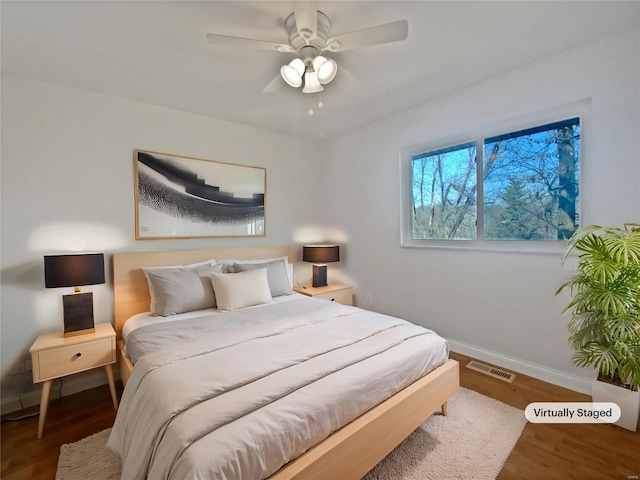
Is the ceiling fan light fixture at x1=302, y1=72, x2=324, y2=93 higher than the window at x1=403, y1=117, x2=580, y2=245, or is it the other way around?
the ceiling fan light fixture at x1=302, y1=72, x2=324, y2=93

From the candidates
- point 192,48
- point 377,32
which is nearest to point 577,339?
point 377,32

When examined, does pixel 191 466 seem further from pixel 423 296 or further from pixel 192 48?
pixel 423 296

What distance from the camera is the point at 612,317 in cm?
171

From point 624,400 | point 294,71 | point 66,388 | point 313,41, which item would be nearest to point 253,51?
point 294,71

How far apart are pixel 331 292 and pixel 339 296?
165 mm

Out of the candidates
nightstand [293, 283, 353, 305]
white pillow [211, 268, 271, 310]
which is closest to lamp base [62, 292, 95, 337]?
white pillow [211, 268, 271, 310]

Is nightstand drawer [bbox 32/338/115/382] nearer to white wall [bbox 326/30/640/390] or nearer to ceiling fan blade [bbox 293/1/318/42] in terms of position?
ceiling fan blade [bbox 293/1/318/42]

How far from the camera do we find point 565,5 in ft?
5.49

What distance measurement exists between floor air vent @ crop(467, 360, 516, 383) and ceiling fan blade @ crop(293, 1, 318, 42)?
2886 mm

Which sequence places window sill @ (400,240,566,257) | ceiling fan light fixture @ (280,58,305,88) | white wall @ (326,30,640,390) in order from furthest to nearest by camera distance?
window sill @ (400,240,566,257) < white wall @ (326,30,640,390) < ceiling fan light fixture @ (280,58,305,88)

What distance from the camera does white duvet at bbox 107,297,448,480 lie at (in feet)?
3.37

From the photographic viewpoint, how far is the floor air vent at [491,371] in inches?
94.4

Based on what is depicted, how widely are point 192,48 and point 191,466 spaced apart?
2.33 metres

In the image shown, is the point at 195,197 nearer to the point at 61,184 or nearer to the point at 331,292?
the point at 61,184
